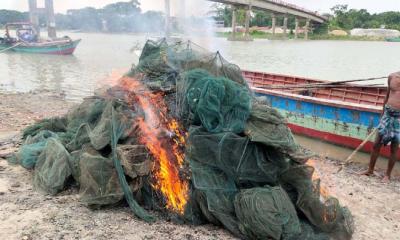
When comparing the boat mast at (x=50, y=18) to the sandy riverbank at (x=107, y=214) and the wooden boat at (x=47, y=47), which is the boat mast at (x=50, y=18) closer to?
the wooden boat at (x=47, y=47)

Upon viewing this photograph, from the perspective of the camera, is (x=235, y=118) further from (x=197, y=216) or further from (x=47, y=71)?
(x=47, y=71)

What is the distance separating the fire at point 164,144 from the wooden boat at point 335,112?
399 cm

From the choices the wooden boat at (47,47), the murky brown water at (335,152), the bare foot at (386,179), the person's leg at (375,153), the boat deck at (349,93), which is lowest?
the murky brown water at (335,152)

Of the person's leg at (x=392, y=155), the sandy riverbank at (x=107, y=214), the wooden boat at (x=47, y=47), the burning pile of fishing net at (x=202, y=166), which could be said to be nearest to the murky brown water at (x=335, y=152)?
the person's leg at (x=392, y=155)

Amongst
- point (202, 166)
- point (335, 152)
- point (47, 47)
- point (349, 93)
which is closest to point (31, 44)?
point (47, 47)

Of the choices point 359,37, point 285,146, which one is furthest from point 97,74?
point 359,37

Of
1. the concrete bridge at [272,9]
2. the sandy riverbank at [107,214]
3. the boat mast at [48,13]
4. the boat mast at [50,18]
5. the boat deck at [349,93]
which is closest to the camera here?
the sandy riverbank at [107,214]

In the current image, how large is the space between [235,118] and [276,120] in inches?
18.6

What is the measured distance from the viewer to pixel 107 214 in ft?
14.2

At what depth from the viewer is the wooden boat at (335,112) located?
823 cm

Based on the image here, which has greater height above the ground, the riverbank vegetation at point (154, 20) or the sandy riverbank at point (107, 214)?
the riverbank vegetation at point (154, 20)

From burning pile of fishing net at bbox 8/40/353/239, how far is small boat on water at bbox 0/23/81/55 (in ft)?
93.9

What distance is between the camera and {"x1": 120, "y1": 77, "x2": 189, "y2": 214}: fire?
4.37 metres

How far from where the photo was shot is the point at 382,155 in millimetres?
8234
